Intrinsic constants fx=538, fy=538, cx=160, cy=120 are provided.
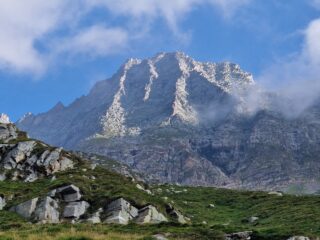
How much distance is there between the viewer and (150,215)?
70.1m

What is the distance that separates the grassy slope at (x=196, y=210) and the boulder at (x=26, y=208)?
1487 millimetres

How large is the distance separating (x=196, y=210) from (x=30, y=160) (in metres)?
31.7

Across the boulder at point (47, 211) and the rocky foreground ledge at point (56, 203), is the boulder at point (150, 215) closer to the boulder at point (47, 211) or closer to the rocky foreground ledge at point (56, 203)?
the rocky foreground ledge at point (56, 203)

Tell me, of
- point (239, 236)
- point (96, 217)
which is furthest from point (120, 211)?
point (239, 236)

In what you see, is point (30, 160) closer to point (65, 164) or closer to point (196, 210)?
point (65, 164)

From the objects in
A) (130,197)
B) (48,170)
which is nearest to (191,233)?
(130,197)

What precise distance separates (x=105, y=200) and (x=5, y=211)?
43.8ft

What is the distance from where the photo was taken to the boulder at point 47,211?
222ft

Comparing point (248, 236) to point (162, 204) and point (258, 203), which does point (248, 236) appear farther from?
point (258, 203)

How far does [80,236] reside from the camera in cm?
3369

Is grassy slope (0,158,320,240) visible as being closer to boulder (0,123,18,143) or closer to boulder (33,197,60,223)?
boulder (33,197,60,223)

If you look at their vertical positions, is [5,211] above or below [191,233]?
above

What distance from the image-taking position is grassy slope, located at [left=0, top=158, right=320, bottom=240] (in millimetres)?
46156

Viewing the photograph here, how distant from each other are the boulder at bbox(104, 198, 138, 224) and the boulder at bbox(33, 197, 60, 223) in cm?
679
